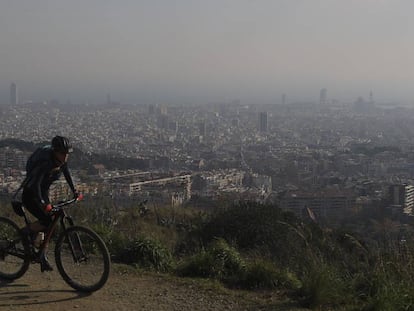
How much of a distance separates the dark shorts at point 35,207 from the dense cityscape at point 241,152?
8.60 meters

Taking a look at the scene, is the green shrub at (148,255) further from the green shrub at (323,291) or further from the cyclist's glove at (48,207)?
the green shrub at (323,291)

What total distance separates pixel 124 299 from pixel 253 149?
44.1m

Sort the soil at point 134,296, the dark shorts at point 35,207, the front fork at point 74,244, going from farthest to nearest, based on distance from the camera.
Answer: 1. the front fork at point 74,244
2. the dark shorts at point 35,207
3. the soil at point 134,296

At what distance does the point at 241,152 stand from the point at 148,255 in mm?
40577

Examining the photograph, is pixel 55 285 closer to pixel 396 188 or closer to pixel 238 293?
pixel 238 293

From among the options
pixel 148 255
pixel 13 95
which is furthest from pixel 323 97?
pixel 148 255

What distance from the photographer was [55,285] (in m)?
4.72

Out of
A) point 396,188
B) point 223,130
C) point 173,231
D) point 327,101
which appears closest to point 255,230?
point 173,231

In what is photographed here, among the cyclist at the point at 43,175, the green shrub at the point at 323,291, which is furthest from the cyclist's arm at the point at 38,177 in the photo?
the green shrub at the point at 323,291

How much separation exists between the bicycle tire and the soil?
10 cm

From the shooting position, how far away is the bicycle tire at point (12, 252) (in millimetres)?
4805

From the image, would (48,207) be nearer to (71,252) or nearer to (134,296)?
(71,252)

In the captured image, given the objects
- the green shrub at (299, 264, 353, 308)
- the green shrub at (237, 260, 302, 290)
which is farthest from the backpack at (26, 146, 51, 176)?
the green shrub at (299, 264, 353, 308)

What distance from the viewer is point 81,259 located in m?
4.66
